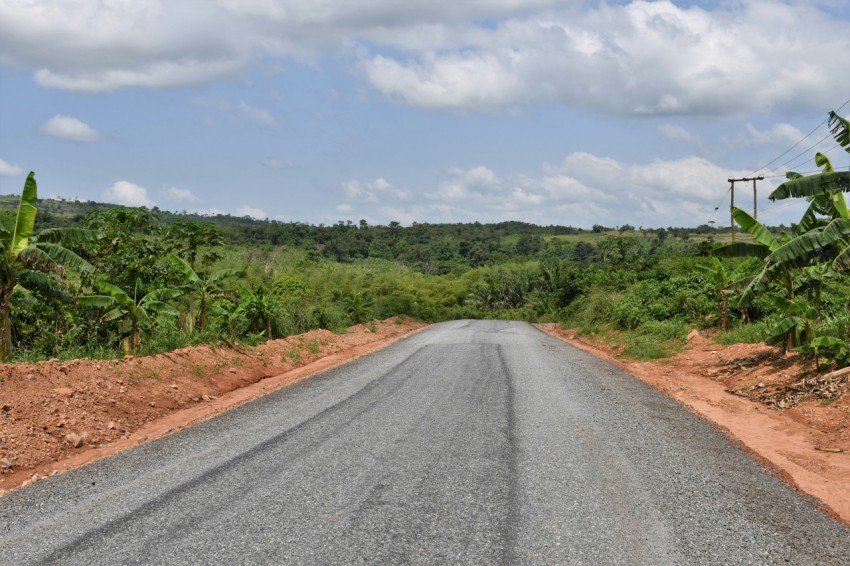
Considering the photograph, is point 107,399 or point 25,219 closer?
point 107,399

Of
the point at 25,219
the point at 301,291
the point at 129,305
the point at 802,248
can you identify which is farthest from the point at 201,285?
the point at 301,291

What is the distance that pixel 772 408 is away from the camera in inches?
474

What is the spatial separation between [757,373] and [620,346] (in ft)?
31.7

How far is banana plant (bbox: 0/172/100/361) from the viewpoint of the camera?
1285 cm

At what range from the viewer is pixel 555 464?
7551 millimetres

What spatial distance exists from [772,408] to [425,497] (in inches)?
331

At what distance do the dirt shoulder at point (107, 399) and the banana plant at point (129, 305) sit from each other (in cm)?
189

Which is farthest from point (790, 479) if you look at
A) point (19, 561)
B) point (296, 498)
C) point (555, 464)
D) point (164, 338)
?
point (164, 338)

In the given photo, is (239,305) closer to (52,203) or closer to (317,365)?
(317,365)

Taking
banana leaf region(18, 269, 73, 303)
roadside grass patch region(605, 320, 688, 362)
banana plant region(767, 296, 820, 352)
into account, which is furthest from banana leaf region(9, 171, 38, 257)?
roadside grass patch region(605, 320, 688, 362)

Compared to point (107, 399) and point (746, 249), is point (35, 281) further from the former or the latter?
point (746, 249)

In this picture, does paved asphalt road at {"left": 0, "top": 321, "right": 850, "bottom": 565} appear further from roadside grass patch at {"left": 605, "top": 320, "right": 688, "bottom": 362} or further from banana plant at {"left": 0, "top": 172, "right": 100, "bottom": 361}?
roadside grass patch at {"left": 605, "top": 320, "right": 688, "bottom": 362}

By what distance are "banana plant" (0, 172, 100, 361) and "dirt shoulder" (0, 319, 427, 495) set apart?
2427 mm

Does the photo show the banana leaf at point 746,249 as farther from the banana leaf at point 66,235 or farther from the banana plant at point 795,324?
the banana leaf at point 66,235
